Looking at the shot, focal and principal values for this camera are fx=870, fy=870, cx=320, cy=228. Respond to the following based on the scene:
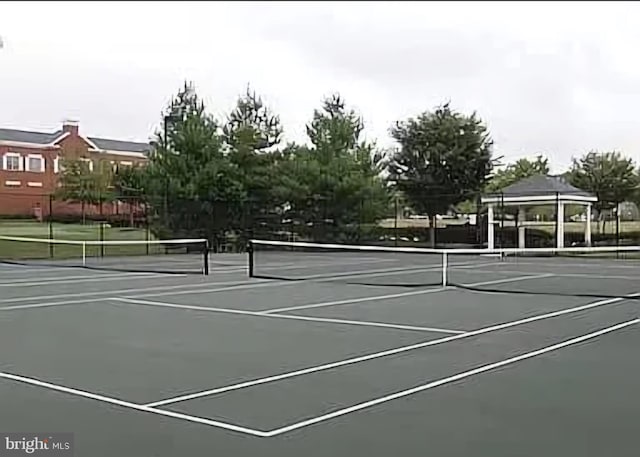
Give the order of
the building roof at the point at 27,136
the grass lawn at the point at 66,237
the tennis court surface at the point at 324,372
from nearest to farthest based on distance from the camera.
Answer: the tennis court surface at the point at 324,372 < the grass lawn at the point at 66,237 < the building roof at the point at 27,136

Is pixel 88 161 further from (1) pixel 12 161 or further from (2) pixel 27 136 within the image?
(2) pixel 27 136

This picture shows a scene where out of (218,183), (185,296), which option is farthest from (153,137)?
(185,296)

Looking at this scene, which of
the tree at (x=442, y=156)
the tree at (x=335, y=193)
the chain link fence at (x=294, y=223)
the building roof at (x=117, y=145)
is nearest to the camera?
the chain link fence at (x=294, y=223)

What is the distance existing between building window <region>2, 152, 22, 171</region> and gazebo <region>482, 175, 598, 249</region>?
27.0 meters

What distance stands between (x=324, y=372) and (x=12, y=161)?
4205cm

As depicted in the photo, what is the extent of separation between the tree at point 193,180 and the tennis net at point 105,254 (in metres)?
0.79

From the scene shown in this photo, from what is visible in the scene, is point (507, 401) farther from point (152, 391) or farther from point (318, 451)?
point (152, 391)

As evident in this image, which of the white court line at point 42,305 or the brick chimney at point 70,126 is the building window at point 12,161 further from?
the white court line at point 42,305

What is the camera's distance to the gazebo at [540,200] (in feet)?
85.1

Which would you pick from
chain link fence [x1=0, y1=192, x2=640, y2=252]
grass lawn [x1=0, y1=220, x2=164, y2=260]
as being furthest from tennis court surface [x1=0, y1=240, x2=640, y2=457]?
chain link fence [x1=0, y1=192, x2=640, y2=252]

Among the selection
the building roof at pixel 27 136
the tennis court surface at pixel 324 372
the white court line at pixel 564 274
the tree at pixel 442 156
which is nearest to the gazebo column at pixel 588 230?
the tree at pixel 442 156

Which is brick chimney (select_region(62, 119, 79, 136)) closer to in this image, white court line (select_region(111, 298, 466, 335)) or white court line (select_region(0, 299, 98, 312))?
white court line (select_region(0, 299, 98, 312))

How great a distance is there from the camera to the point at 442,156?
3284 cm

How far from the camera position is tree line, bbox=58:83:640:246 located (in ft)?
88.7
